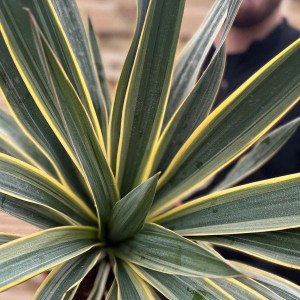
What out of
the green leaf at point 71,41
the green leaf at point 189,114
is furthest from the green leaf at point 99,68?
the green leaf at point 189,114

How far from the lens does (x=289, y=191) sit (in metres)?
0.61

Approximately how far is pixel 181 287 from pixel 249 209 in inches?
5.2

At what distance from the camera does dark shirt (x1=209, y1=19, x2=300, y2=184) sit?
105 centimetres

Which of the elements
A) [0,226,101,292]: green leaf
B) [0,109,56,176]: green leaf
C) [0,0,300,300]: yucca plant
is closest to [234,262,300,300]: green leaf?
[0,0,300,300]: yucca plant

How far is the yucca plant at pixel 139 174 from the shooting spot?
597 millimetres

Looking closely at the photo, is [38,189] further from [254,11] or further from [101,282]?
[254,11]

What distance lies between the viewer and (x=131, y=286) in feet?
2.09

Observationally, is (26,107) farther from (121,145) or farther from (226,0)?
(226,0)

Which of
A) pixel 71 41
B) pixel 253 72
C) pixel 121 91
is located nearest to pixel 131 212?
pixel 121 91

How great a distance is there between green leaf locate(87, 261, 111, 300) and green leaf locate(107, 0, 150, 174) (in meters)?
0.15

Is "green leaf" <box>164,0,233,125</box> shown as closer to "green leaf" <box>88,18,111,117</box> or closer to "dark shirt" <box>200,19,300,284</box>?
"green leaf" <box>88,18,111,117</box>

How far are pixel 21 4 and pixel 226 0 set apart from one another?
0.32 m

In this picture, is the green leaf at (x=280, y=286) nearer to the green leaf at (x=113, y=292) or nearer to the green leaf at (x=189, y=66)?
the green leaf at (x=113, y=292)

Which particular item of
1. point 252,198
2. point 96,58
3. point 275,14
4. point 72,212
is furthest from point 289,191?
point 275,14
